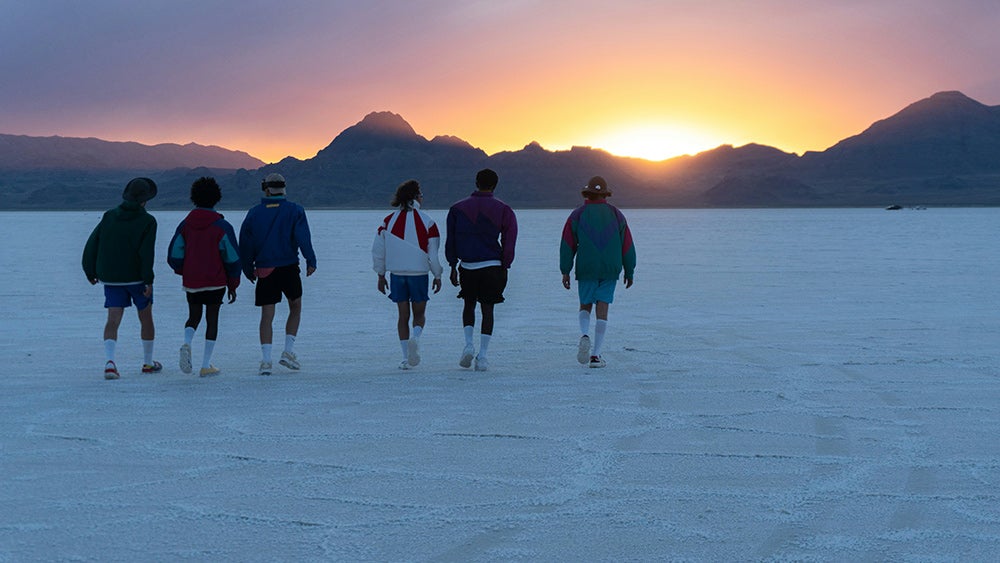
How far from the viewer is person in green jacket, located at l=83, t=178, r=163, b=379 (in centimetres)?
776

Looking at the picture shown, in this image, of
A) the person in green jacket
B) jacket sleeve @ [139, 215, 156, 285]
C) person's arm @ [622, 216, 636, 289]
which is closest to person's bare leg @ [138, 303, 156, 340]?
the person in green jacket

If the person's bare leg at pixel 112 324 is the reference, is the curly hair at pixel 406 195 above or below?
above

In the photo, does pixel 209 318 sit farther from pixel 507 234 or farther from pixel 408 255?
pixel 507 234

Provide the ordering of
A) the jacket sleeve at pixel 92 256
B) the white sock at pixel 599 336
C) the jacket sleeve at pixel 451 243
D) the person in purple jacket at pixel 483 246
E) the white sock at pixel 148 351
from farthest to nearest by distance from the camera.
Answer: the white sock at pixel 599 336 < the jacket sleeve at pixel 451 243 < the person in purple jacket at pixel 483 246 < the white sock at pixel 148 351 < the jacket sleeve at pixel 92 256

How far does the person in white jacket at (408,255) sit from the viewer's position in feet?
27.1

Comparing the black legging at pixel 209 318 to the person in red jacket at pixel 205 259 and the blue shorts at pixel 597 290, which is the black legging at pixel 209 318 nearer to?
the person in red jacket at pixel 205 259

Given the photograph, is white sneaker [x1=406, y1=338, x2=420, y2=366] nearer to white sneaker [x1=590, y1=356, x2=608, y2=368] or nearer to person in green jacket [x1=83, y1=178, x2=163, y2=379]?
white sneaker [x1=590, y1=356, x2=608, y2=368]

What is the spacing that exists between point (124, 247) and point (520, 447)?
13.7 ft

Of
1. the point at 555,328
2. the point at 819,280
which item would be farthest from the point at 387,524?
the point at 819,280

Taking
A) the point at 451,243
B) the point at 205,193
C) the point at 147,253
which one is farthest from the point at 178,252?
the point at 451,243

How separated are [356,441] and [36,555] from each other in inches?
84.4

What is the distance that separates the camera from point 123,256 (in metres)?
7.77

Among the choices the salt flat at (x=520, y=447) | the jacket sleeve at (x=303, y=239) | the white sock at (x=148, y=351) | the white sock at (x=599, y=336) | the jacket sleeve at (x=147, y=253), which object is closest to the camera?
the salt flat at (x=520, y=447)

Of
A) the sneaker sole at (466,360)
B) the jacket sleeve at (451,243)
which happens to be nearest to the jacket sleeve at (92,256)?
the jacket sleeve at (451,243)
